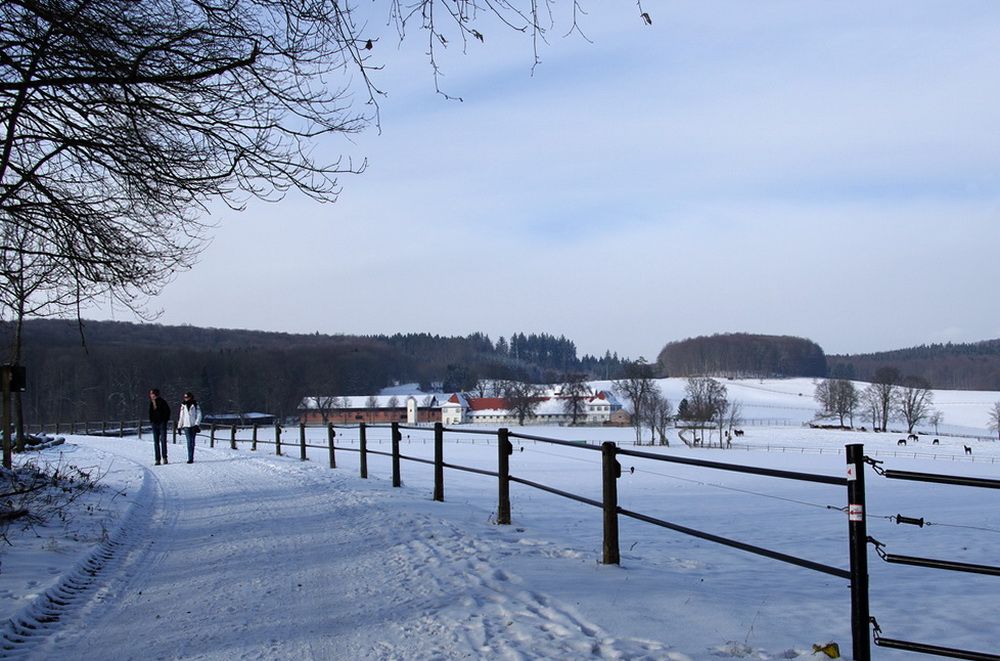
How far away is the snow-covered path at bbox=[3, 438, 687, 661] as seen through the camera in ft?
13.3

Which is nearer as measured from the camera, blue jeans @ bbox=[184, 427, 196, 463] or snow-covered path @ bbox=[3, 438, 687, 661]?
snow-covered path @ bbox=[3, 438, 687, 661]

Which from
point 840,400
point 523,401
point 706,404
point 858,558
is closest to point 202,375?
point 523,401

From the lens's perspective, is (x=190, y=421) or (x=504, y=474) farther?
(x=190, y=421)

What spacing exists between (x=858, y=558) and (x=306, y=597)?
3.53m

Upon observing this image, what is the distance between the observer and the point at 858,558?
3.80m

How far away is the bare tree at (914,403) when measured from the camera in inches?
3732

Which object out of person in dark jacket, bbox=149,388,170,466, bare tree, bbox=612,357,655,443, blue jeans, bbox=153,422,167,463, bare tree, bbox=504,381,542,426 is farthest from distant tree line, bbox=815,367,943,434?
person in dark jacket, bbox=149,388,170,466

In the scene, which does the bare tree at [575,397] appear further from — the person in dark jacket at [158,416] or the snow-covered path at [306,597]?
the snow-covered path at [306,597]

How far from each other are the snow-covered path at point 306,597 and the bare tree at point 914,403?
327 feet

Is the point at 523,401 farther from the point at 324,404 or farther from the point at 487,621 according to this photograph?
the point at 487,621

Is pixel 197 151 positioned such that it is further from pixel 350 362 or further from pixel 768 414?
pixel 350 362

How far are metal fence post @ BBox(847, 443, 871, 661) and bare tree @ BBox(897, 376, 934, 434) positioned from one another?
101 metres

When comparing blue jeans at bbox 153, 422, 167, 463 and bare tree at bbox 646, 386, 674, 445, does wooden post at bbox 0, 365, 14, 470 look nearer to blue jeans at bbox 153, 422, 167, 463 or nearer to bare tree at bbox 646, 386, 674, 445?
blue jeans at bbox 153, 422, 167, 463

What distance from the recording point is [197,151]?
6566mm
